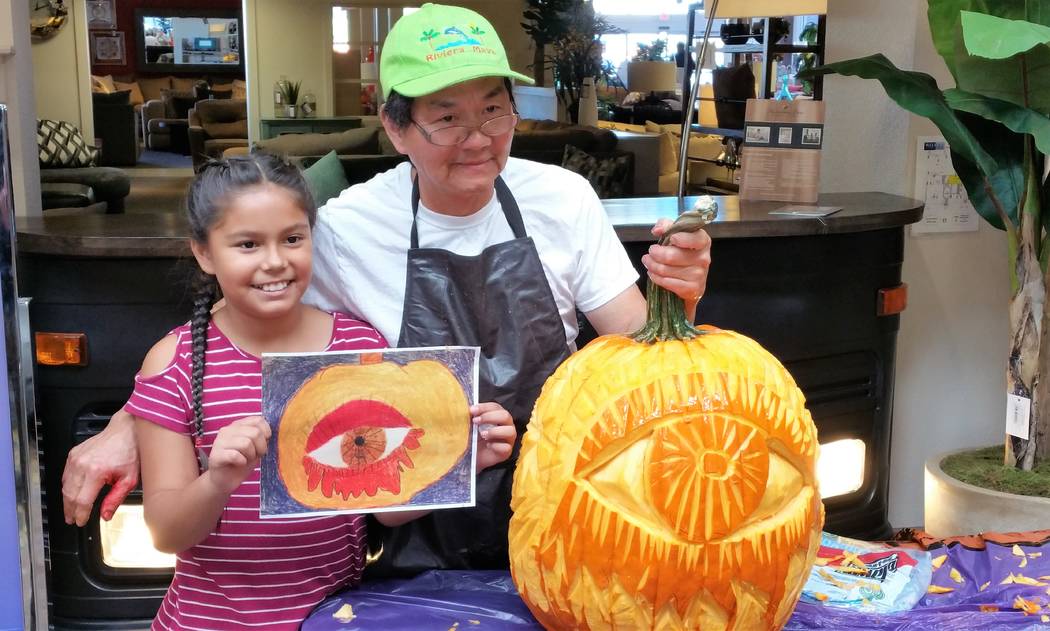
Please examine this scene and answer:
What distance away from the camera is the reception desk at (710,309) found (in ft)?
7.68

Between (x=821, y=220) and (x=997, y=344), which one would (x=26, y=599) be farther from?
(x=997, y=344)

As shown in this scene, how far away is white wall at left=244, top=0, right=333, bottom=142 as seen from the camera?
38.4 ft

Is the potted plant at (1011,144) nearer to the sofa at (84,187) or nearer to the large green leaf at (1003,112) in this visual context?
the large green leaf at (1003,112)

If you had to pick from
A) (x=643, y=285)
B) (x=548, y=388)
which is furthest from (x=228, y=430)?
(x=643, y=285)

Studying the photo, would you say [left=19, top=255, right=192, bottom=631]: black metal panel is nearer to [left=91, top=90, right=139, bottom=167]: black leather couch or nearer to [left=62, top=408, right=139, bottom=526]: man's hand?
[left=62, top=408, right=139, bottom=526]: man's hand

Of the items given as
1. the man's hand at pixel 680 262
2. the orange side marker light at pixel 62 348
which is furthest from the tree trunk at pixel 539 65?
the man's hand at pixel 680 262

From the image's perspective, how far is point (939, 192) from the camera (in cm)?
329

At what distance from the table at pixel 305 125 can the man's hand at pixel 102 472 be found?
34.1ft

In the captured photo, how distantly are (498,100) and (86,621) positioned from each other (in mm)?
1761

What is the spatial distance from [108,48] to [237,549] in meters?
17.3

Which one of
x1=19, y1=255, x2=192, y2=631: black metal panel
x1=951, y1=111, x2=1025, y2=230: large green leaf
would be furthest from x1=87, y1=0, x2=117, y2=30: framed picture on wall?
x1=951, y1=111, x2=1025, y2=230: large green leaf

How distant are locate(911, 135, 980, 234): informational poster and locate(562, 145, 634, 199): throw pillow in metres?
2.92

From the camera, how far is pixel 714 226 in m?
2.59

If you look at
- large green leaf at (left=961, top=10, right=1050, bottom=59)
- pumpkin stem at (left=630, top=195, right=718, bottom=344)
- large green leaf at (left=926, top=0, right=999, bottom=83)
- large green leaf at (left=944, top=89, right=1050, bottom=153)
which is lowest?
pumpkin stem at (left=630, top=195, right=718, bottom=344)
